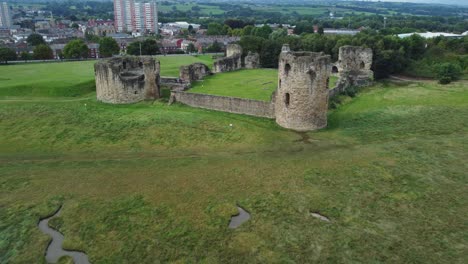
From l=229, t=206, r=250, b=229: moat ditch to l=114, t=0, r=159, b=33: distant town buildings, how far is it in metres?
169

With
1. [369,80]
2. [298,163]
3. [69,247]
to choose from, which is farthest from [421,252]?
[369,80]

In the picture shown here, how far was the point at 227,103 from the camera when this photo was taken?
29.8 meters

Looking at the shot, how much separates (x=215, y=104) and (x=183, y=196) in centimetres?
1411

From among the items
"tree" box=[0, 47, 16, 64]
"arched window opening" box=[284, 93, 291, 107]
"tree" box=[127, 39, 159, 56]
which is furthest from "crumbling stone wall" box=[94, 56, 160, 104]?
"tree" box=[127, 39, 159, 56]

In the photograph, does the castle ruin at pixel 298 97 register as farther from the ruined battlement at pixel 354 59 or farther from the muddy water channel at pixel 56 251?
the ruined battlement at pixel 354 59

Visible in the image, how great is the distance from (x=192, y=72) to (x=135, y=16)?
15595 centimetres

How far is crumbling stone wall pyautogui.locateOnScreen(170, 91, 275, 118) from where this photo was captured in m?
28.4

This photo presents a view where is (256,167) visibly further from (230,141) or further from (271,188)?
(230,141)

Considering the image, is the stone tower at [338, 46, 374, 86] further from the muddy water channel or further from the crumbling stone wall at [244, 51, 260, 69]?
the muddy water channel

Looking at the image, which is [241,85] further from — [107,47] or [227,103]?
[107,47]

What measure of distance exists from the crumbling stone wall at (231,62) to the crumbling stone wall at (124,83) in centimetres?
1386

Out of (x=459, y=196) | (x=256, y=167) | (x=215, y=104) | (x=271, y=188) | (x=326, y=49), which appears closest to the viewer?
(x=459, y=196)

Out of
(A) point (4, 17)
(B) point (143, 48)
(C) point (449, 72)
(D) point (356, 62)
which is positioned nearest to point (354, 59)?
(D) point (356, 62)

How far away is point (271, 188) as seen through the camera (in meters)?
17.9
